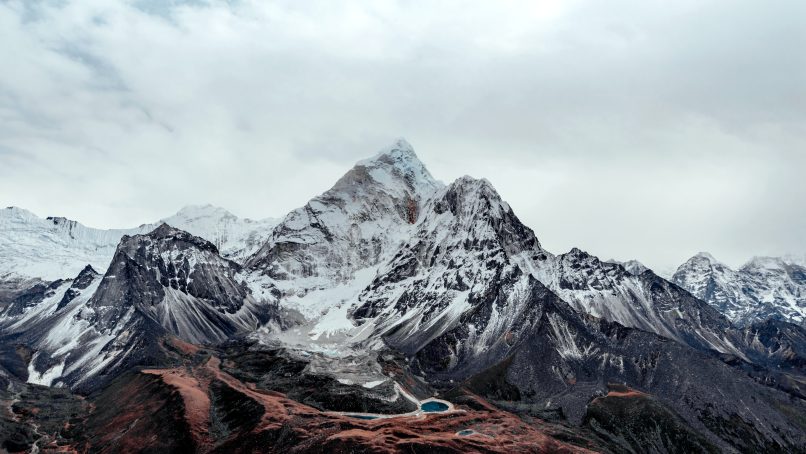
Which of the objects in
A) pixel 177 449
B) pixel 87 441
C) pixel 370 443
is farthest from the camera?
pixel 87 441

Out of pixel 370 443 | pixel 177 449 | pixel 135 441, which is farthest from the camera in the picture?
pixel 135 441

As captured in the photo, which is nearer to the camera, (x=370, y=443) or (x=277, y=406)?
(x=370, y=443)

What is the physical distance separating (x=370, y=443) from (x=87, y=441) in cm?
9519

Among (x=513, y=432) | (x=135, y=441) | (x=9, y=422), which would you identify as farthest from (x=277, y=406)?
(x=9, y=422)

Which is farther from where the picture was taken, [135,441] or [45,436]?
[45,436]

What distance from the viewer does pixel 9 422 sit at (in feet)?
649

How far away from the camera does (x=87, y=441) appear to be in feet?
633

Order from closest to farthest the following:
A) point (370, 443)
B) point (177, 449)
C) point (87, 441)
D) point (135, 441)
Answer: point (370, 443) → point (177, 449) → point (135, 441) → point (87, 441)

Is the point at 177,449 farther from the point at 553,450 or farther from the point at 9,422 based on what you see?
the point at 553,450

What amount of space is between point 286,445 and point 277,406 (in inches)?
1310

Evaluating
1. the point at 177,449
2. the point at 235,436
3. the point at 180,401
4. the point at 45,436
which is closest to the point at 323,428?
the point at 235,436

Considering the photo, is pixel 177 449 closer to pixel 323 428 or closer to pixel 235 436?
pixel 235 436

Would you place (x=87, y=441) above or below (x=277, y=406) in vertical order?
below

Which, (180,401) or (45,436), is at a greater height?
(180,401)
